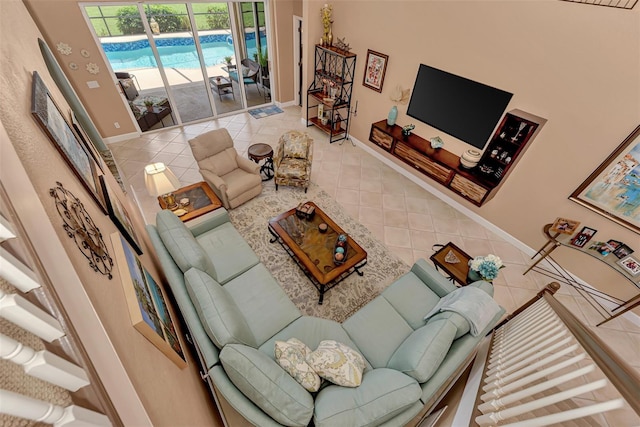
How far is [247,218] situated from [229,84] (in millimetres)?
4194

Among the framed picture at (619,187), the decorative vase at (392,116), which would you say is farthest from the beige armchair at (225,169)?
the framed picture at (619,187)

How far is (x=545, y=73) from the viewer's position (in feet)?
9.71

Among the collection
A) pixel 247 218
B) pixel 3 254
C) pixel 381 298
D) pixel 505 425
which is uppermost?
pixel 3 254

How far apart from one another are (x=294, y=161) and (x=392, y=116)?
186 cm

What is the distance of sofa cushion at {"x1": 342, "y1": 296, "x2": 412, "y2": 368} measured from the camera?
2328 mm

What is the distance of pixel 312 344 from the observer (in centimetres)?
232

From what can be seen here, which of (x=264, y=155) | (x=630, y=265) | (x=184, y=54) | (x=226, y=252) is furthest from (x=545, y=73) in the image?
(x=184, y=54)

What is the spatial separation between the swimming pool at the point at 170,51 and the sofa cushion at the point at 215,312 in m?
4.88

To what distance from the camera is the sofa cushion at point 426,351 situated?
5.99 feet

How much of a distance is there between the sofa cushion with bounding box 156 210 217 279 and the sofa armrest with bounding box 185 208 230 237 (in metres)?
0.60

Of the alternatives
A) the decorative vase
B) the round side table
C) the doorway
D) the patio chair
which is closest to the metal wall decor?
the round side table

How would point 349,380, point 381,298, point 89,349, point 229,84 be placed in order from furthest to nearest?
point 229,84
point 381,298
point 349,380
point 89,349

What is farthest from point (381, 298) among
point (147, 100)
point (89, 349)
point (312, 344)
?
point (147, 100)

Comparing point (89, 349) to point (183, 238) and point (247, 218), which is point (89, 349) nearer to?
point (183, 238)
